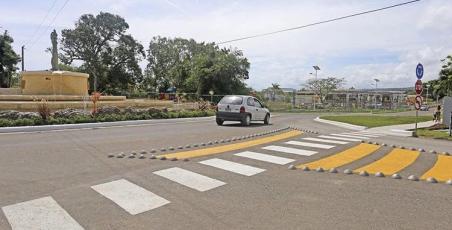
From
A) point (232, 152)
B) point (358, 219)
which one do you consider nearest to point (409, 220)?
point (358, 219)

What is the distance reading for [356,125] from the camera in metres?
26.7

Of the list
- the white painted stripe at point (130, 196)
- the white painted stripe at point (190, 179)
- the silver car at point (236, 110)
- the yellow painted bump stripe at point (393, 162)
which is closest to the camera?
the white painted stripe at point (130, 196)

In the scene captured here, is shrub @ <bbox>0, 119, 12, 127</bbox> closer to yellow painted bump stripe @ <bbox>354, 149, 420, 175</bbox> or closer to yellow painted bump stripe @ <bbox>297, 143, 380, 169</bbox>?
yellow painted bump stripe @ <bbox>297, 143, 380, 169</bbox>

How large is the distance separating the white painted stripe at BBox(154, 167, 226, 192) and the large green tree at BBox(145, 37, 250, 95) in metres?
49.7

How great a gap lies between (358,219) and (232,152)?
5991 millimetres

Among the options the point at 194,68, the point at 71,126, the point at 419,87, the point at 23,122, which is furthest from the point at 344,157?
the point at 194,68

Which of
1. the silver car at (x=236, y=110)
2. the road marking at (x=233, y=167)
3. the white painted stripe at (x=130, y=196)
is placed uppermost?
the silver car at (x=236, y=110)

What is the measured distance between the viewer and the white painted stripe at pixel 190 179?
24.2ft

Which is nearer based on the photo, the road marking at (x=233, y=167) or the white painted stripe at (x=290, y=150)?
the road marking at (x=233, y=167)

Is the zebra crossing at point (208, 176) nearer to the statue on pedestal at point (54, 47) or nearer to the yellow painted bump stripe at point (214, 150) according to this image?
the yellow painted bump stripe at point (214, 150)

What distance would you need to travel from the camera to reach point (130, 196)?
6.63m

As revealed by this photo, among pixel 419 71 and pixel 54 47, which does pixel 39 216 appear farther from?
pixel 54 47

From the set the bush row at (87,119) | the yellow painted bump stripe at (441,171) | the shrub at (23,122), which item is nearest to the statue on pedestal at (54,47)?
the bush row at (87,119)

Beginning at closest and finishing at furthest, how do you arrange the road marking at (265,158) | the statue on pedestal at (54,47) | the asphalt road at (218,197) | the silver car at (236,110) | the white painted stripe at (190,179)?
the asphalt road at (218,197) < the white painted stripe at (190,179) < the road marking at (265,158) < the silver car at (236,110) < the statue on pedestal at (54,47)
